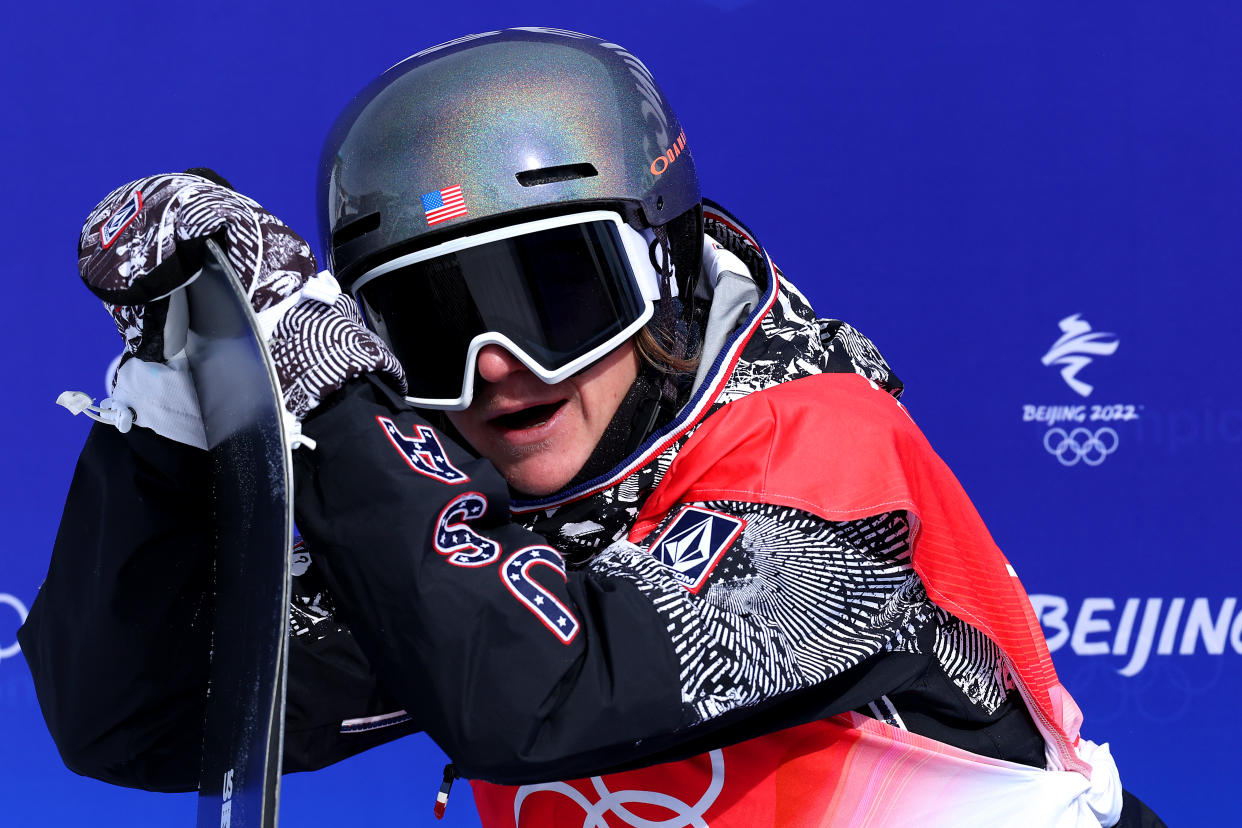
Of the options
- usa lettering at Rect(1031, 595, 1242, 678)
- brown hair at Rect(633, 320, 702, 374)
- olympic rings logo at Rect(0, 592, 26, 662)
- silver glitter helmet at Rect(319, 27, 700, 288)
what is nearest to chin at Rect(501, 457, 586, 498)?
brown hair at Rect(633, 320, 702, 374)

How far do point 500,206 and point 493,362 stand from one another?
0.45 ft

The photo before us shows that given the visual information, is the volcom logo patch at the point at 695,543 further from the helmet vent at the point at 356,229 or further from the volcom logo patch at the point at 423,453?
the helmet vent at the point at 356,229

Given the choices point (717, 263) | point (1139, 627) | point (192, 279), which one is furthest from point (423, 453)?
point (1139, 627)

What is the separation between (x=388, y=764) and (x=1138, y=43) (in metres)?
1.82

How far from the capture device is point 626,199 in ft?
3.38

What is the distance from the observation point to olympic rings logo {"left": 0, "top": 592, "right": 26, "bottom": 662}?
1748mm

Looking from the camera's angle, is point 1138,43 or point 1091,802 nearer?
point 1091,802

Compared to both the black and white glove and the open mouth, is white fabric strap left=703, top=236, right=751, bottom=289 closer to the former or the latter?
the open mouth

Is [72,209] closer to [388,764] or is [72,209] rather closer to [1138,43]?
[388,764]

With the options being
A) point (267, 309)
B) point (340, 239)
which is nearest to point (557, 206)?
point (340, 239)

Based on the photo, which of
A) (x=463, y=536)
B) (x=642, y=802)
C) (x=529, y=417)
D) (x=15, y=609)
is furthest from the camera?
(x=15, y=609)

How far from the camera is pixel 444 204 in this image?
959 millimetres

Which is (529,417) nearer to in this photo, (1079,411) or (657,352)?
(657,352)

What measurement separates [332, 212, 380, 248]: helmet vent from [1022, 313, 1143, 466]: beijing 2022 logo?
1.30 metres
